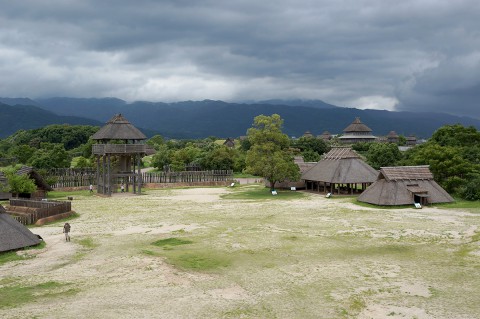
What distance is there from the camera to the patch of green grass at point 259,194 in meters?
49.8

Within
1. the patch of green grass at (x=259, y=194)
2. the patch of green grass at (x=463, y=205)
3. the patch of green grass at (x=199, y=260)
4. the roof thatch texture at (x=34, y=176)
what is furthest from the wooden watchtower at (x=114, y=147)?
the patch of green grass at (x=463, y=205)

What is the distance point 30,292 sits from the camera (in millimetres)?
17859

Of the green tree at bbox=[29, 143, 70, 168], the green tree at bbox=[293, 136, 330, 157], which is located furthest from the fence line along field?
the green tree at bbox=[293, 136, 330, 157]

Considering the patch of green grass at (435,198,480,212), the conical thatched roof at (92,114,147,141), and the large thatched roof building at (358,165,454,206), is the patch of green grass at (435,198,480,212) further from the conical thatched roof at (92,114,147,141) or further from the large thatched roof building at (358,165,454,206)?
the conical thatched roof at (92,114,147,141)

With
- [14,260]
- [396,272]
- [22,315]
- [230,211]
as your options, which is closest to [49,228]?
[14,260]

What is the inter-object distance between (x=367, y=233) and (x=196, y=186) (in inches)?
1476

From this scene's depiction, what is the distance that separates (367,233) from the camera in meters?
29.1

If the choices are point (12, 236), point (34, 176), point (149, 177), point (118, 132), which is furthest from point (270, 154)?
point (12, 236)

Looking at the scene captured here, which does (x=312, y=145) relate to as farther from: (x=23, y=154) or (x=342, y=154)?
(x=23, y=154)

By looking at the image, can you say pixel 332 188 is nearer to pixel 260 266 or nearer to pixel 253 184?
pixel 253 184

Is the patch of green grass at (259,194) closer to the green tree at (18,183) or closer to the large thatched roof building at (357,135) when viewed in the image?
the green tree at (18,183)

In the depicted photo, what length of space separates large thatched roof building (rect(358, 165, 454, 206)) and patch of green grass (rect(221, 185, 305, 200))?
966 centimetres

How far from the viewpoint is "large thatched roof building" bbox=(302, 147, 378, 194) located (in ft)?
164

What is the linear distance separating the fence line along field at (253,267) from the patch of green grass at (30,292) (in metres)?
0.04
